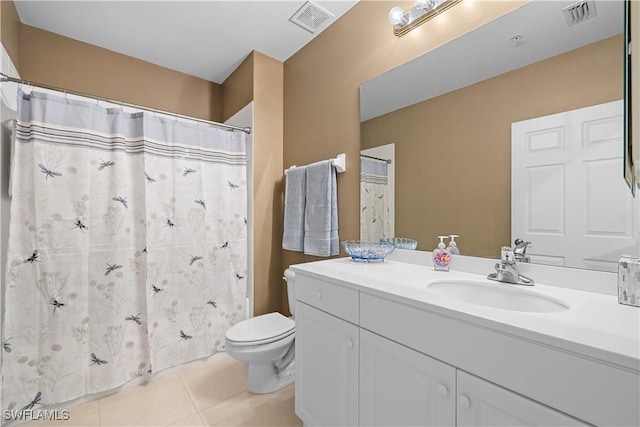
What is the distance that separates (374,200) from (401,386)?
3.20 ft

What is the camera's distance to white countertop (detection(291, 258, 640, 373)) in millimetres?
569

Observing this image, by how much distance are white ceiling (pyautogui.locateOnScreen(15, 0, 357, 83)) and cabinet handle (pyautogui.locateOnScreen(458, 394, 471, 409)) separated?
6.74 feet

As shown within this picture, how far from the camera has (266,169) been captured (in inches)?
90.0

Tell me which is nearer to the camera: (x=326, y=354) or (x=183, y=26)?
(x=326, y=354)

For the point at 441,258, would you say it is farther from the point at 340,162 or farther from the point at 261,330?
the point at 261,330

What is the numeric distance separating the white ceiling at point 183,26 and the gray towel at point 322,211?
1.02 m

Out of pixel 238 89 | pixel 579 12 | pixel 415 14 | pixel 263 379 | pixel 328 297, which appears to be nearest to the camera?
pixel 579 12

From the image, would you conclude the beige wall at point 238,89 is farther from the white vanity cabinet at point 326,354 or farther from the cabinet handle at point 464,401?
the cabinet handle at point 464,401

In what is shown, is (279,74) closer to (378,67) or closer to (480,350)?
(378,67)

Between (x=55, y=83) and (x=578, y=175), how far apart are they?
312cm

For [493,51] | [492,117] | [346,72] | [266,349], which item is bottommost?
[266,349]

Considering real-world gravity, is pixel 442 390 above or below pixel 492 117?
below

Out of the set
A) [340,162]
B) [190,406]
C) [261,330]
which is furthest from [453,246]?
[190,406]

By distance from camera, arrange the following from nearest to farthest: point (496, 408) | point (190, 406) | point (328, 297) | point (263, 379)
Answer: point (496, 408) < point (328, 297) < point (190, 406) < point (263, 379)
